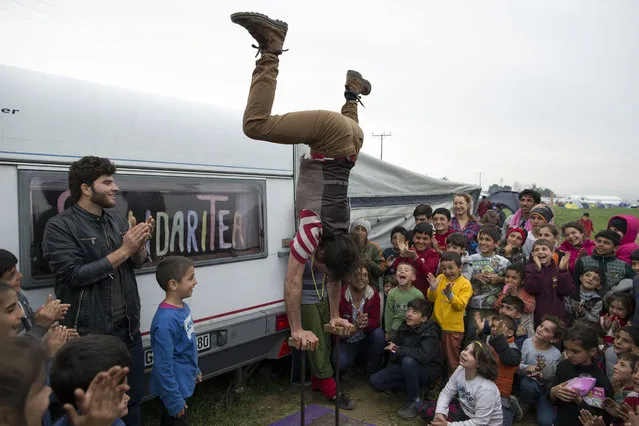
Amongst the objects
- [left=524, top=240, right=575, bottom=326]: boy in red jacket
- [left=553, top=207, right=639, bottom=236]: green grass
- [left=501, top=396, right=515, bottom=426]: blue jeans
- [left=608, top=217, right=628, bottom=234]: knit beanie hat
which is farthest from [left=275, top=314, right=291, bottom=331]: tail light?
[left=553, top=207, right=639, bottom=236]: green grass

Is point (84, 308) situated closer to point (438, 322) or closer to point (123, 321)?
point (123, 321)

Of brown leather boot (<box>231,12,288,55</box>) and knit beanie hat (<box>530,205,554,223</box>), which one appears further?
knit beanie hat (<box>530,205,554,223</box>)

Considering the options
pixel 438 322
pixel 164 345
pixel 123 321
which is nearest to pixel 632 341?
pixel 438 322

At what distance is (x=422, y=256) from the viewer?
5.45m

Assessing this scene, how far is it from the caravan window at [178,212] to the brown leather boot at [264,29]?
Answer: 153 centimetres

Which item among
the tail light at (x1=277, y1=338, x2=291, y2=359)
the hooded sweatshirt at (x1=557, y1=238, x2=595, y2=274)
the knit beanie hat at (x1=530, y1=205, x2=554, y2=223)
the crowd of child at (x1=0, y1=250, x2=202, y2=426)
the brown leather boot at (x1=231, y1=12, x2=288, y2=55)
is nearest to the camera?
the crowd of child at (x1=0, y1=250, x2=202, y2=426)

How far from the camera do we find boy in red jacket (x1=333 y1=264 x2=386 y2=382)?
5148 mm

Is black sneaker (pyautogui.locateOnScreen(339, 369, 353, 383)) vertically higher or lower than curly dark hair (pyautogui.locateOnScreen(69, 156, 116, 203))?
lower

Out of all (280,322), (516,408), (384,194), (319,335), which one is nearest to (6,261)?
(280,322)

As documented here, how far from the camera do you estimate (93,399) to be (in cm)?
153

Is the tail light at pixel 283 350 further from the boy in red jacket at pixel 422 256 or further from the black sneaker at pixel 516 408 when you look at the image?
the black sneaker at pixel 516 408

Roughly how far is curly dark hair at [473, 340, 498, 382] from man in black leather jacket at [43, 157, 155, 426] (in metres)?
2.62

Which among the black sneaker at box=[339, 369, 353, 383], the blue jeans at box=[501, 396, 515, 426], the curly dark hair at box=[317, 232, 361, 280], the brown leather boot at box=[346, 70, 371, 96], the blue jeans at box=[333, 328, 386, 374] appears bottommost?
the black sneaker at box=[339, 369, 353, 383]

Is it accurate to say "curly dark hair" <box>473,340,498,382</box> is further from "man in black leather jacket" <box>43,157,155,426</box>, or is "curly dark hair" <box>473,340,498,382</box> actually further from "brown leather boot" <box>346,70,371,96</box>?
"man in black leather jacket" <box>43,157,155,426</box>
